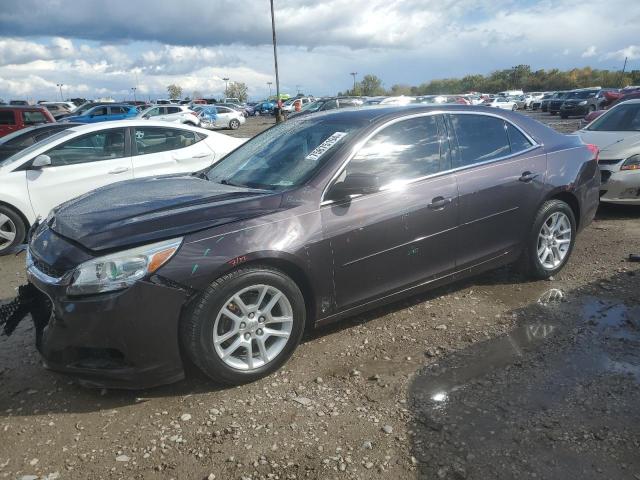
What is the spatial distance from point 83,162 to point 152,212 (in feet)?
13.3

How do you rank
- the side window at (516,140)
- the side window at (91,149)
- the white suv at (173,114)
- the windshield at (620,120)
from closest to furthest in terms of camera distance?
the side window at (516,140) → the side window at (91,149) → the windshield at (620,120) → the white suv at (173,114)

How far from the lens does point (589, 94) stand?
32531 mm

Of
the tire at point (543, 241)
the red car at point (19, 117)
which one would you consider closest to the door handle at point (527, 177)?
the tire at point (543, 241)

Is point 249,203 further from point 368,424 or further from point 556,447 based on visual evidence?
point 556,447

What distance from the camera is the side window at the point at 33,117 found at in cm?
1525

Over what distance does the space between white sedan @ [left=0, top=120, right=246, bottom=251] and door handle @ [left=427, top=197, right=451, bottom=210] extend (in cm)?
439

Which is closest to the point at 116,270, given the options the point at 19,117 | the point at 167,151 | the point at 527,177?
the point at 527,177

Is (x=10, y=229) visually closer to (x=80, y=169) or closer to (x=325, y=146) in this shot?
(x=80, y=169)

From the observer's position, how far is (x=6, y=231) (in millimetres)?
6105

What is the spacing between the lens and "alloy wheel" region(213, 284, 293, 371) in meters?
3.01

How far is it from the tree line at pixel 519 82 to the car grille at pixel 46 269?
85594 mm

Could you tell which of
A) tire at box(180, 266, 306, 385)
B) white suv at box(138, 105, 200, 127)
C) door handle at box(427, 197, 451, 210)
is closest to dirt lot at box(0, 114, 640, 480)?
tire at box(180, 266, 306, 385)

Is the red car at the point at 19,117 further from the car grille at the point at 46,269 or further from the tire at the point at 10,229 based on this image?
the car grille at the point at 46,269

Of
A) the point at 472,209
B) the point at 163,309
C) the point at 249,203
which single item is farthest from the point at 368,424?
the point at 472,209
